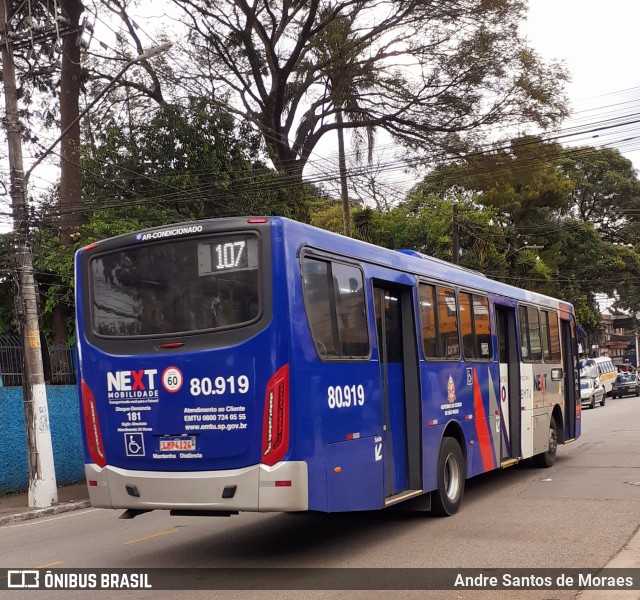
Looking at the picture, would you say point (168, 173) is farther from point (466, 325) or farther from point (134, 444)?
point (134, 444)

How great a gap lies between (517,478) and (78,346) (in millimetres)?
8343

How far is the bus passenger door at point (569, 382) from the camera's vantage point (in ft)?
53.1

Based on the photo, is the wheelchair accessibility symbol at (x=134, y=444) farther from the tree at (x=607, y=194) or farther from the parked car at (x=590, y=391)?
the tree at (x=607, y=194)

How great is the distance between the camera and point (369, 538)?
8961 millimetres

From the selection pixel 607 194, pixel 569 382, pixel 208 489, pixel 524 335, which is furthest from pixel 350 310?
pixel 607 194

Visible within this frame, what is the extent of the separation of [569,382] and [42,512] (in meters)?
10.3

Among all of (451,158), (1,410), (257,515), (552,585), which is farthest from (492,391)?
(451,158)

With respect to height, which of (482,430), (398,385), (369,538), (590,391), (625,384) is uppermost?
(398,385)

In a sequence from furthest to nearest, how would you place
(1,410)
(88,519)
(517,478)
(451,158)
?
1. (451,158)
2. (1,410)
3. (517,478)
4. (88,519)

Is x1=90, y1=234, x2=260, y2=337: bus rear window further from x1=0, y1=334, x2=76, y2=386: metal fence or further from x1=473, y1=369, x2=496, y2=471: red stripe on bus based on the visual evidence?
x1=0, y1=334, x2=76, y2=386: metal fence

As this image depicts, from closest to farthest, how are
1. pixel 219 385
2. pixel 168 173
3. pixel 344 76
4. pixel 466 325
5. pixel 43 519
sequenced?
pixel 219 385 → pixel 466 325 → pixel 43 519 → pixel 168 173 → pixel 344 76

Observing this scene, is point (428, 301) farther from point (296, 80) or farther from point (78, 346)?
point (296, 80)

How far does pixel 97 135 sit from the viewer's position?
952 inches

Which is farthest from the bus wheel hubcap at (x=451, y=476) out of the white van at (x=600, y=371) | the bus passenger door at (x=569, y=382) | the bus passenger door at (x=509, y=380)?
the white van at (x=600, y=371)
